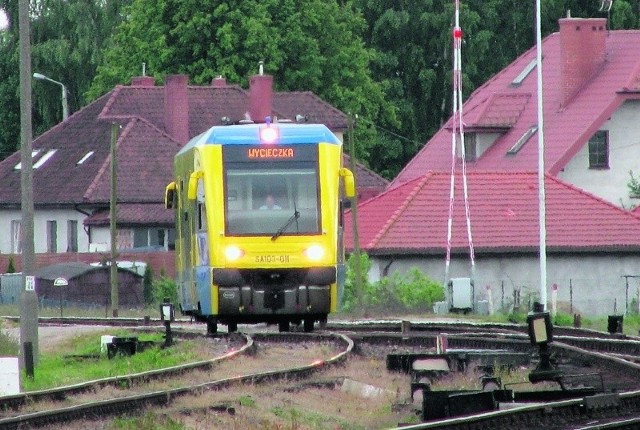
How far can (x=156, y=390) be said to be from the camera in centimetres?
1806

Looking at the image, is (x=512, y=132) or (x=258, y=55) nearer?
(x=512, y=132)

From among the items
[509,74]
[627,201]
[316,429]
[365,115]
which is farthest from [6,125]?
[316,429]

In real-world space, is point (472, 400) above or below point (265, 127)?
below

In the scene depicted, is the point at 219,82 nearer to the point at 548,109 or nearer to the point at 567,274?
the point at 548,109

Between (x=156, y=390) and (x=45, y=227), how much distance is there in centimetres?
5500

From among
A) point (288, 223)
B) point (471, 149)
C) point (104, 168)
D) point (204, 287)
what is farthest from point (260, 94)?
point (288, 223)

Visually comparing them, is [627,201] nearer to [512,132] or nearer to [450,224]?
[512,132]

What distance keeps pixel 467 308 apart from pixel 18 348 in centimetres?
1821

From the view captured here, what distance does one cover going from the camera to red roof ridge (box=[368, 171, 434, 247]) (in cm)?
5294

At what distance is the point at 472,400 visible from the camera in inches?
539

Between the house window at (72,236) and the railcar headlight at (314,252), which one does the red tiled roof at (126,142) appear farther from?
the railcar headlight at (314,252)

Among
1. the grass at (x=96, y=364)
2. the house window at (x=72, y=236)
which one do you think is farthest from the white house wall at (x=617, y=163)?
the grass at (x=96, y=364)

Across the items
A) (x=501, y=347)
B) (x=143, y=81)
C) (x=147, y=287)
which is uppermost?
(x=143, y=81)

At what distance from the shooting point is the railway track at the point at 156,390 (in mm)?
14812
